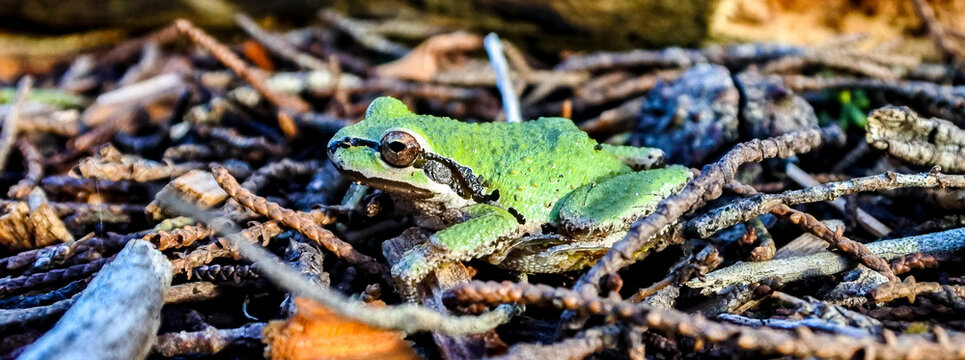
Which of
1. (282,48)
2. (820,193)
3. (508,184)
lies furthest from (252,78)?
(820,193)

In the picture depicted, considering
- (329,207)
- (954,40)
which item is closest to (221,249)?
(329,207)

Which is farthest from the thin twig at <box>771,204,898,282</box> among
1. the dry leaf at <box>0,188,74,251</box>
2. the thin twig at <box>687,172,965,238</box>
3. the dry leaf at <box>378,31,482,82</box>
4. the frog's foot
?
the dry leaf at <box>0,188,74,251</box>

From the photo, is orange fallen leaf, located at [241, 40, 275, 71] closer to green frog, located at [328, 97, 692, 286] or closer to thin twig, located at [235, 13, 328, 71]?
thin twig, located at [235, 13, 328, 71]

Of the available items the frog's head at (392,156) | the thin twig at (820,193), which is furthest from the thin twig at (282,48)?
the thin twig at (820,193)

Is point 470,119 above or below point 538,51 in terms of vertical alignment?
below

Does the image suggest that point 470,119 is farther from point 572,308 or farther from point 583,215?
point 572,308

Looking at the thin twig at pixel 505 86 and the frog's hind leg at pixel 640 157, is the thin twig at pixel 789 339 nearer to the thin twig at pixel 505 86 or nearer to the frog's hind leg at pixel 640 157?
the frog's hind leg at pixel 640 157

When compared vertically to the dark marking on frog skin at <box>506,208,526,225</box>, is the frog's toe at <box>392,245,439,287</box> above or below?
below
